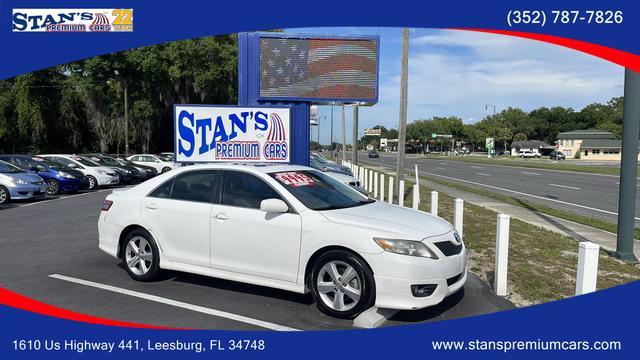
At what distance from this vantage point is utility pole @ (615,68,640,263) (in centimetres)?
734

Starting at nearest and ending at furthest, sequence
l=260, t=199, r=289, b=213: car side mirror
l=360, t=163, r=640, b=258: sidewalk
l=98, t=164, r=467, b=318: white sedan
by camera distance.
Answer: l=98, t=164, r=467, b=318: white sedan
l=260, t=199, r=289, b=213: car side mirror
l=360, t=163, r=640, b=258: sidewalk

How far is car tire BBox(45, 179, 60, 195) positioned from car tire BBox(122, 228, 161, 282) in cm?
1279

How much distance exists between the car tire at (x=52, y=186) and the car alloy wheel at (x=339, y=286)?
1541 centimetres

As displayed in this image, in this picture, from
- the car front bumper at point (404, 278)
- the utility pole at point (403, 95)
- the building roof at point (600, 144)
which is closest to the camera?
the car front bumper at point (404, 278)

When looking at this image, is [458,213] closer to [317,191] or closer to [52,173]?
[317,191]

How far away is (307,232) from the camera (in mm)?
4969

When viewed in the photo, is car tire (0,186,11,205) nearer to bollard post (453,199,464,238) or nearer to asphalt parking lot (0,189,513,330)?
asphalt parking lot (0,189,513,330)

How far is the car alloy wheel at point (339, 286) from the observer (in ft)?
15.6

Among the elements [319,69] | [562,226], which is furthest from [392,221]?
[562,226]

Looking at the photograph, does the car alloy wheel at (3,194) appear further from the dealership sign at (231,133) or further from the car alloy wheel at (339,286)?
the car alloy wheel at (339,286)

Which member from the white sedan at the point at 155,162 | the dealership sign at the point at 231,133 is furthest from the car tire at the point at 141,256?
the white sedan at the point at 155,162

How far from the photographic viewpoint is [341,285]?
4.82 metres

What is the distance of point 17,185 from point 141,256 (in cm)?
1066

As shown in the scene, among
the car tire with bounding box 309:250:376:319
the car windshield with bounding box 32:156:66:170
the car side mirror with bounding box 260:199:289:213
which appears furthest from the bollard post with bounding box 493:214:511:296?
the car windshield with bounding box 32:156:66:170
